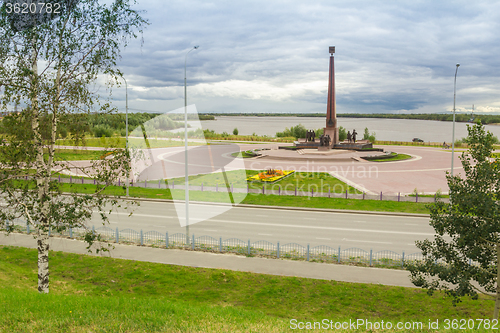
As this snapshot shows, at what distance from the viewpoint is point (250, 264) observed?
1559 centimetres

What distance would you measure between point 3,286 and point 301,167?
35693 mm

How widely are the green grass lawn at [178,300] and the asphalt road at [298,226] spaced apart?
4861 millimetres

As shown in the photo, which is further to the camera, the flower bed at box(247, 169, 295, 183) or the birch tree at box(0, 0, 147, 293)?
the flower bed at box(247, 169, 295, 183)

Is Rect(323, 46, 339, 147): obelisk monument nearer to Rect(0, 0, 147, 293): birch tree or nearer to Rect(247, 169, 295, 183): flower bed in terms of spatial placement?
Rect(247, 169, 295, 183): flower bed

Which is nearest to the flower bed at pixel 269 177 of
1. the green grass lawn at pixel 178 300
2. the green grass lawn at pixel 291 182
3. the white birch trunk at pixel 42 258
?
the green grass lawn at pixel 291 182

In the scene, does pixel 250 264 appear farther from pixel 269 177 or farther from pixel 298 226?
pixel 269 177

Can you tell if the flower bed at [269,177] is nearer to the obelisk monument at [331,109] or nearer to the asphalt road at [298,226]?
the asphalt road at [298,226]

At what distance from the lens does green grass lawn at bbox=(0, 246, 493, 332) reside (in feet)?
27.6

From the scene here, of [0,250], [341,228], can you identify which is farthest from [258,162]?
[0,250]

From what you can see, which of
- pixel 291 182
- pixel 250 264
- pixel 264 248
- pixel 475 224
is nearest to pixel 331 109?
pixel 291 182

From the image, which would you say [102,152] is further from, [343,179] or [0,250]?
[343,179]

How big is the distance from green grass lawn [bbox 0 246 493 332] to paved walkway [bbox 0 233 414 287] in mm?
712

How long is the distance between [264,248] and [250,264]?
1.91 m

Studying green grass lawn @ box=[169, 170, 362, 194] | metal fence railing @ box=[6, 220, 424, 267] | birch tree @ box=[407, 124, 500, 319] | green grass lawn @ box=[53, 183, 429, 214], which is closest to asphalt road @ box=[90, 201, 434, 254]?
metal fence railing @ box=[6, 220, 424, 267]
